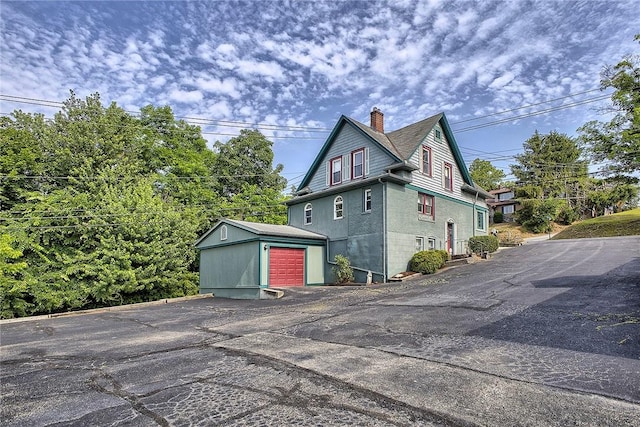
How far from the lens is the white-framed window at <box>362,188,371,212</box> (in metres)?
18.4

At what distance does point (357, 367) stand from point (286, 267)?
13.2 metres

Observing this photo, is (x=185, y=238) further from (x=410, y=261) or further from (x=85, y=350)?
(x=85, y=350)

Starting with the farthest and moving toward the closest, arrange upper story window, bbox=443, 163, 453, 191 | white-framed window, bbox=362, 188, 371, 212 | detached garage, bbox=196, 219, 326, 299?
1. upper story window, bbox=443, 163, 453, 191
2. white-framed window, bbox=362, 188, 371, 212
3. detached garage, bbox=196, 219, 326, 299

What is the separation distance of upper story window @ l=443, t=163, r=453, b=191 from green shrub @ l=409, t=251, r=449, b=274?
521 cm

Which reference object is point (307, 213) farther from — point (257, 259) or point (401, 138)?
point (401, 138)

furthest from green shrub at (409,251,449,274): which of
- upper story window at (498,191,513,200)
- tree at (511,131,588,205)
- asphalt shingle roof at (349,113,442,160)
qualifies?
upper story window at (498,191,513,200)

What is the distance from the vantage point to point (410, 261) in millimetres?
18531

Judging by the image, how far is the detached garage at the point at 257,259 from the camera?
16938mm

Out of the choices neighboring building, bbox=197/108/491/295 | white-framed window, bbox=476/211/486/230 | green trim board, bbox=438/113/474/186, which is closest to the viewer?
neighboring building, bbox=197/108/491/295

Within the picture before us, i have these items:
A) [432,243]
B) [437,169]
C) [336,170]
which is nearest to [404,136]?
[437,169]

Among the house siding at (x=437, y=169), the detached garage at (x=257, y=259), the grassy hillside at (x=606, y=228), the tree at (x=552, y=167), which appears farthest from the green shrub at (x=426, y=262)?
the tree at (x=552, y=167)

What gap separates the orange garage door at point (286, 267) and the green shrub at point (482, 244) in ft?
33.9

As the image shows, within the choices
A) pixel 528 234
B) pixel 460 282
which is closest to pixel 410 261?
pixel 460 282

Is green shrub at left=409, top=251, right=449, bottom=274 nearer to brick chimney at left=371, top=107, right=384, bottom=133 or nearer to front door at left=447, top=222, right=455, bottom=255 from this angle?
front door at left=447, top=222, right=455, bottom=255
